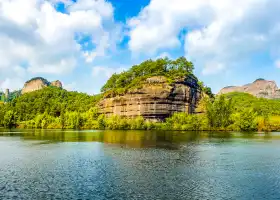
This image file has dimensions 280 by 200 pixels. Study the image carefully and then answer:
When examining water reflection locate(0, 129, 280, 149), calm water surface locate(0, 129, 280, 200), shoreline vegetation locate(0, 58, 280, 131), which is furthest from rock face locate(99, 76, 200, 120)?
calm water surface locate(0, 129, 280, 200)

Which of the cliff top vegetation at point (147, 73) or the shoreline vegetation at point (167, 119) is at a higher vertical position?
the cliff top vegetation at point (147, 73)

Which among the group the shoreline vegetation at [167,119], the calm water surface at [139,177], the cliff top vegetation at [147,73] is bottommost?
the calm water surface at [139,177]

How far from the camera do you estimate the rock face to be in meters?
132

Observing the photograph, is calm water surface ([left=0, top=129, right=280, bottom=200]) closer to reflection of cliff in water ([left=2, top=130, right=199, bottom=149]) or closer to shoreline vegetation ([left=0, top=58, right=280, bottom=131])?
reflection of cliff in water ([left=2, top=130, right=199, bottom=149])

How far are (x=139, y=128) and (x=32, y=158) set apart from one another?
9130cm

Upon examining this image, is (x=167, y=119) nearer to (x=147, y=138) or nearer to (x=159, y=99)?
(x=159, y=99)

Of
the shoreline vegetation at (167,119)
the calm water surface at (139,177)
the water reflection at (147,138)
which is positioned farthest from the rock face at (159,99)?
the calm water surface at (139,177)

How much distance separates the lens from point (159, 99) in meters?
132

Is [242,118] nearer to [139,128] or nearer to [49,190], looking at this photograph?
[139,128]

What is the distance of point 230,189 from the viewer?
→ 23.4 m

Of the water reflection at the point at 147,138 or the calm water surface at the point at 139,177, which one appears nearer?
the calm water surface at the point at 139,177

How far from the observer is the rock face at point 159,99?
132500mm

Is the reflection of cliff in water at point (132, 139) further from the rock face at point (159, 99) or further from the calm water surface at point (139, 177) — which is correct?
the rock face at point (159, 99)

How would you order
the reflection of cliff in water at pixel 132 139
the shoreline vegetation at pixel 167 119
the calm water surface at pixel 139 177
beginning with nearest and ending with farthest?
the calm water surface at pixel 139 177 < the reflection of cliff in water at pixel 132 139 < the shoreline vegetation at pixel 167 119
